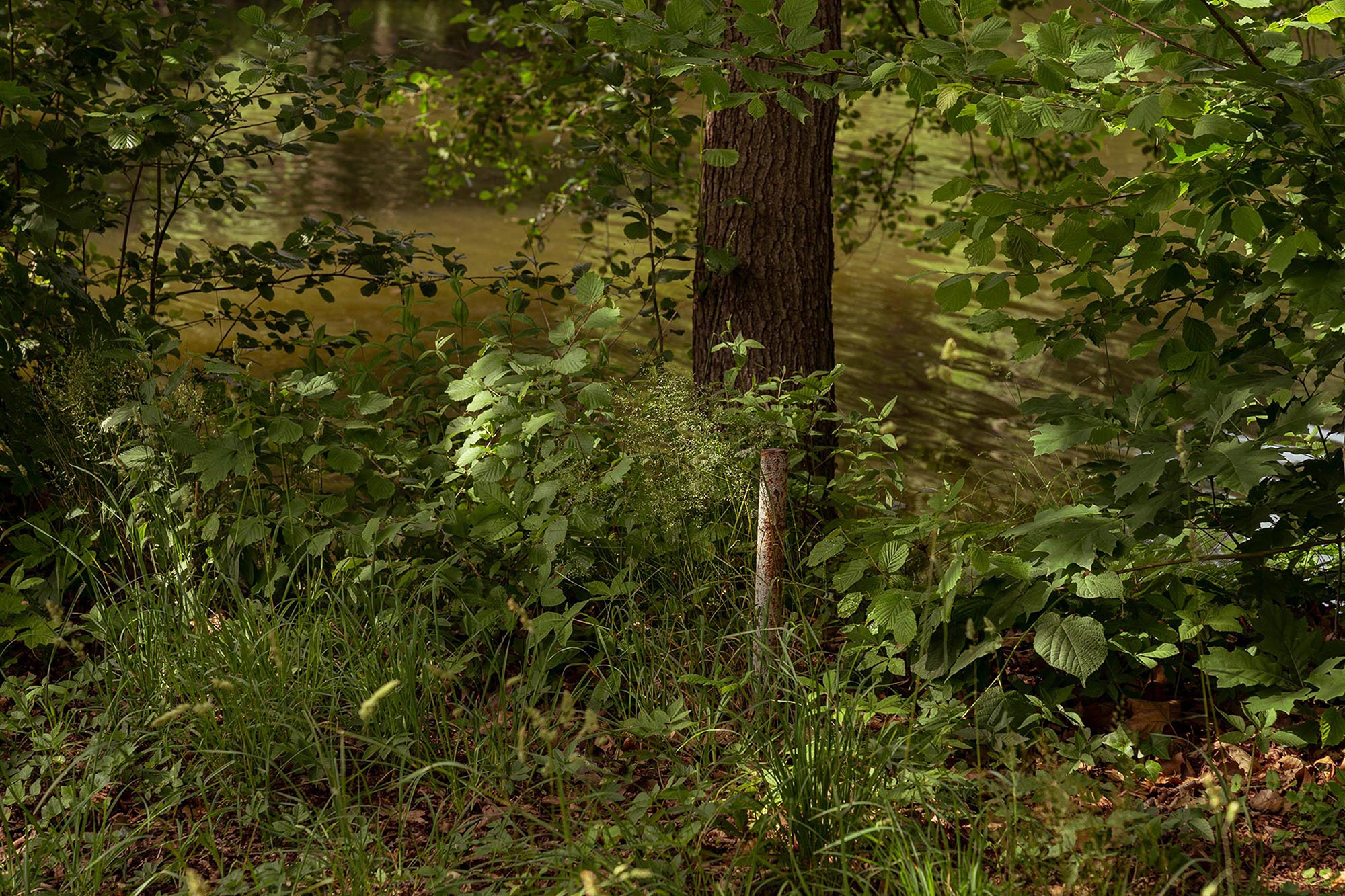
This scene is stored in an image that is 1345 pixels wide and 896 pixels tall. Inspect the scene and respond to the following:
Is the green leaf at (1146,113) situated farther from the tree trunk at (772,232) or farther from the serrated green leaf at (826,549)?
the tree trunk at (772,232)

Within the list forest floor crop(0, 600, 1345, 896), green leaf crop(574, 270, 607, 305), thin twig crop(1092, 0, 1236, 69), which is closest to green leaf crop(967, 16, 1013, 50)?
thin twig crop(1092, 0, 1236, 69)

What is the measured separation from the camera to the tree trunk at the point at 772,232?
13.8 ft

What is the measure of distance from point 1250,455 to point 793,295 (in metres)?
2.12

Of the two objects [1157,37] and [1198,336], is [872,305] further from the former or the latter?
[1157,37]

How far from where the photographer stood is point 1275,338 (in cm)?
334

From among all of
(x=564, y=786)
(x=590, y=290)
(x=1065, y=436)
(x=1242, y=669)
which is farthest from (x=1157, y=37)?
(x=564, y=786)

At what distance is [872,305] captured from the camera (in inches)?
449

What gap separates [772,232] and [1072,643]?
2.09m

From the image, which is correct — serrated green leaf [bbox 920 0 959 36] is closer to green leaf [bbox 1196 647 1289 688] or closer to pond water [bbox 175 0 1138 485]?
green leaf [bbox 1196 647 1289 688]

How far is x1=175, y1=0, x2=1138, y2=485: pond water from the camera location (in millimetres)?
8148

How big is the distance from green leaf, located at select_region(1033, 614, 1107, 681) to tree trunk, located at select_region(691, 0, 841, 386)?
165 centimetres

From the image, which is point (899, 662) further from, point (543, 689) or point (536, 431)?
point (536, 431)

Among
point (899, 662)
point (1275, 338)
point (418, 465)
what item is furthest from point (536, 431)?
point (1275, 338)

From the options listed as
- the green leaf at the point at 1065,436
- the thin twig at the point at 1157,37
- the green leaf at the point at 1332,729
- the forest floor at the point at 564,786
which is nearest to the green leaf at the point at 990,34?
the thin twig at the point at 1157,37
